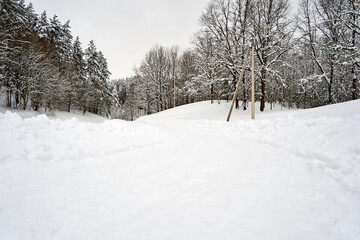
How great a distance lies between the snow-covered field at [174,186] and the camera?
223 centimetres

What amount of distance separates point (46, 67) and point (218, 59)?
75.0ft

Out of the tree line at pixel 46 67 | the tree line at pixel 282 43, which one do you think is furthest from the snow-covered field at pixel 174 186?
the tree line at pixel 46 67

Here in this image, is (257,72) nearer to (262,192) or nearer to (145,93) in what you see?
(262,192)

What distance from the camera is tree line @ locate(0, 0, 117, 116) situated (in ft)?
63.6

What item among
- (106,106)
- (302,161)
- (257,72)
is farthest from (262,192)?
(106,106)

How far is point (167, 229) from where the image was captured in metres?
2.26

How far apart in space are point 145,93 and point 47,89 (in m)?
18.3

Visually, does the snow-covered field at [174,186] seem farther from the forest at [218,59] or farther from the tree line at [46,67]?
the tree line at [46,67]

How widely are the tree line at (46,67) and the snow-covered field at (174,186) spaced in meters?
13.7

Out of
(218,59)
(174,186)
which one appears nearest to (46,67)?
(218,59)

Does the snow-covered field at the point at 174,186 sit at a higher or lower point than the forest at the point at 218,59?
lower

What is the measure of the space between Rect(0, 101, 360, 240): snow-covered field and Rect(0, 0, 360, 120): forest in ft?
39.5

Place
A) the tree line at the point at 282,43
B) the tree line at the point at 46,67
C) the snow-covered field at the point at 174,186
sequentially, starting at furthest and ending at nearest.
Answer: the tree line at the point at 46,67 < the tree line at the point at 282,43 < the snow-covered field at the point at 174,186

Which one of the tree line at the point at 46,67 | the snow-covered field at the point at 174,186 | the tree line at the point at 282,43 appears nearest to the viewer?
the snow-covered field at the point at 174,186
